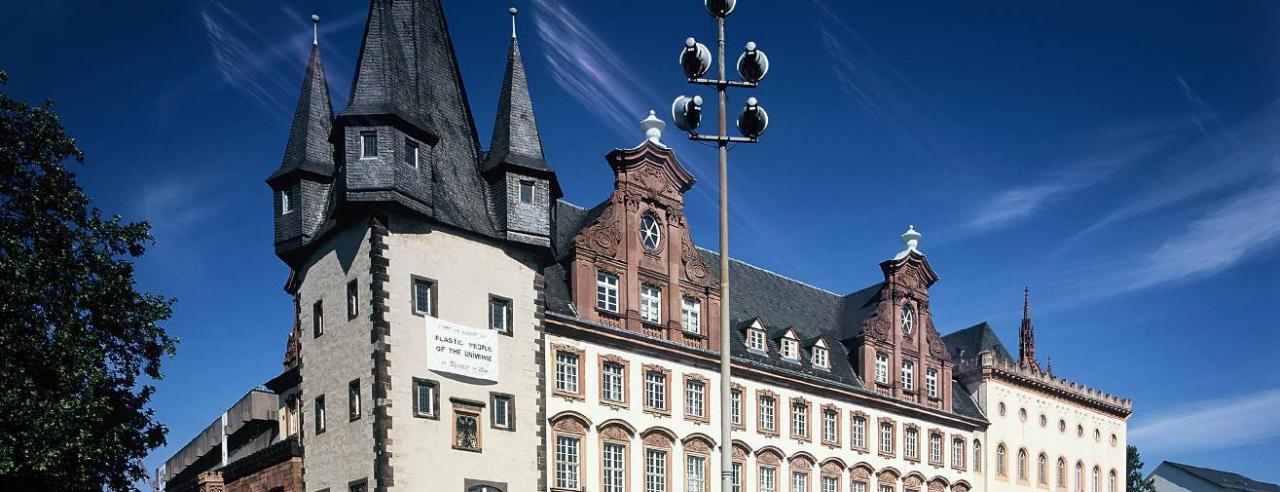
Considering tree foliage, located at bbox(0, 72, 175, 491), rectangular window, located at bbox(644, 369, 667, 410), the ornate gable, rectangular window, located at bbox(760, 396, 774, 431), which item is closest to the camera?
tree foliage, located at bbox(0, 72, 175, 491)

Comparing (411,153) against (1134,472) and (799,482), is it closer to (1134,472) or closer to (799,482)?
(799,482)

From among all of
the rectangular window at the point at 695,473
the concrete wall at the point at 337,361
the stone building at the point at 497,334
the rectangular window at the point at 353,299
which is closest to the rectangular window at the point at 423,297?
the stone building at the point at 497,334

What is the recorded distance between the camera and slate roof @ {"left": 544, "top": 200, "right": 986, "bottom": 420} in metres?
50.9

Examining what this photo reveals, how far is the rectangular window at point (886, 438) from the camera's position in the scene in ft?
196

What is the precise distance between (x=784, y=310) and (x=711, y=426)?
10977 mm

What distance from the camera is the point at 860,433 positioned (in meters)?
58.7

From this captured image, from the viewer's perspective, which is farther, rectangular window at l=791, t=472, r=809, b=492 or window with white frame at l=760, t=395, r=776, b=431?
rectangular window at l=791, t=472, r=809, b=492

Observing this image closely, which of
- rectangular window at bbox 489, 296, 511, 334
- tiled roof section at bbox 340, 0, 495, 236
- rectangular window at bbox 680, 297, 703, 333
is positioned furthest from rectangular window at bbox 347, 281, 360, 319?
rectangular window at bbox 680, 297, 703, 333

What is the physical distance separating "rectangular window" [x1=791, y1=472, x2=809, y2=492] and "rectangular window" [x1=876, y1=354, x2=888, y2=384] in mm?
7382

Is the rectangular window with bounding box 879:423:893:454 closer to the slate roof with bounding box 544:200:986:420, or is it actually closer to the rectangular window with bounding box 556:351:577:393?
the slate roof with bounding box 544:200:986:420

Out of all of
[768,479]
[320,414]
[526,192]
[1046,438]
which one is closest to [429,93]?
[526,192]

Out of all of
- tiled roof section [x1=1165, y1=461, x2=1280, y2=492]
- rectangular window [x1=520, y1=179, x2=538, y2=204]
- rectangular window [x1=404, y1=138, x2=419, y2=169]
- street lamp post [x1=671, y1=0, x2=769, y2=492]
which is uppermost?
rectangular window [x1=404, y1=138, x2=419, y2=169]

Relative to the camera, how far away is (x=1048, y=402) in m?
70.2

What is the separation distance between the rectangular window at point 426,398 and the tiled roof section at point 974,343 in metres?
36.1
